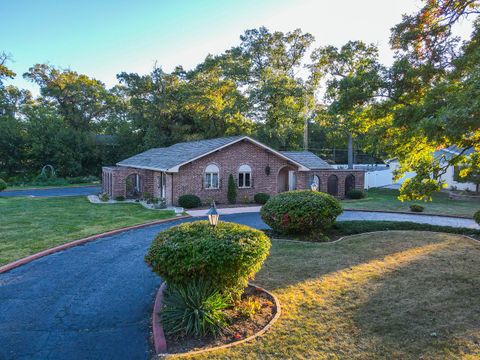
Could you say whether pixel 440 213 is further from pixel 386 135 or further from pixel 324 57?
pixel 324 57

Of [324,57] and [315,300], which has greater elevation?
[324,57]

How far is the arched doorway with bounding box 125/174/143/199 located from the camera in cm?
2668

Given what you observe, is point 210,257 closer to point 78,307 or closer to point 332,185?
point 78,307

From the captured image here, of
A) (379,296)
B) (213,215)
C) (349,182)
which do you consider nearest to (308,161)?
(349,182)

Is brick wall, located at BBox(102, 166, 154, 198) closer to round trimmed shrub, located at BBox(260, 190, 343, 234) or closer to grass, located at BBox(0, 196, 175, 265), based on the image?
grass, located at BBox(0, 196, 175, 265)

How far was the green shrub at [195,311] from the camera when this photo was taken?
5.75m

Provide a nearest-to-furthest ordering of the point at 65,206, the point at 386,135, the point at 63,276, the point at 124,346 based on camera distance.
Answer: the point at 124,346 → the point at 63,276 → the point at 386,135 → the point at 65,206

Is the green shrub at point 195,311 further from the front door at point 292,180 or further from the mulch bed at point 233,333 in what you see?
the front door at point 292,180

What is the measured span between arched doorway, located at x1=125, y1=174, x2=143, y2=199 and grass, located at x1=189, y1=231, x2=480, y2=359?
18.0m

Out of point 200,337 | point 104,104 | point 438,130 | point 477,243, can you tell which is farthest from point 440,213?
point 104,104

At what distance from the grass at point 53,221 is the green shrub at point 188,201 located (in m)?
1.82

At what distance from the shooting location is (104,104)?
53.4 m

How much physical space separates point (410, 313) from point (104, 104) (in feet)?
180

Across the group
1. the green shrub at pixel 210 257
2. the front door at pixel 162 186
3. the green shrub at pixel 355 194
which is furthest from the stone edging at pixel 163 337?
the green shrub at pixel 355 194
